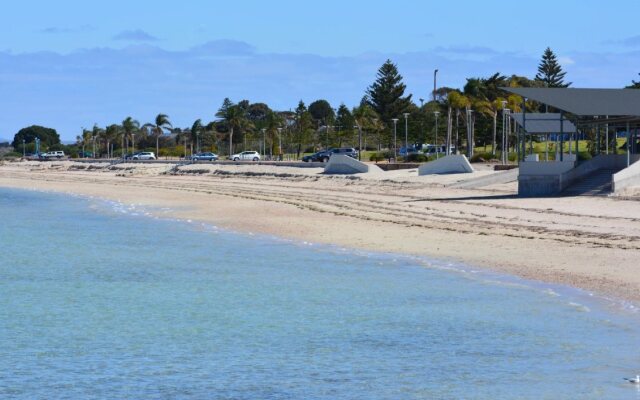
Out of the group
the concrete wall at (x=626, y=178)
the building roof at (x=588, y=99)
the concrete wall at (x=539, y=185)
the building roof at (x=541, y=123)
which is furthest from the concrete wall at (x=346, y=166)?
the concrete wall at (x=626, y=178)

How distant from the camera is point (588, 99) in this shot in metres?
46.4

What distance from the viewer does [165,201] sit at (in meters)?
61.6

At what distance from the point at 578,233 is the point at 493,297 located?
36.5 feet

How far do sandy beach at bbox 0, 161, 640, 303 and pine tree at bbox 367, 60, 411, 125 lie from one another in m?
58.0

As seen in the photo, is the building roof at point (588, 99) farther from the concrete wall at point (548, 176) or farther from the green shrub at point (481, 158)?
the green shrub at point (481, 158)

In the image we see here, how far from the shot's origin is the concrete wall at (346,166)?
72.2 meters

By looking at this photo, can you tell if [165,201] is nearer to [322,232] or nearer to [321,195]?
[321,195]

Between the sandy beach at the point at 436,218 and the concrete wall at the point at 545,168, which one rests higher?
the concrete wall at the point at 545,168

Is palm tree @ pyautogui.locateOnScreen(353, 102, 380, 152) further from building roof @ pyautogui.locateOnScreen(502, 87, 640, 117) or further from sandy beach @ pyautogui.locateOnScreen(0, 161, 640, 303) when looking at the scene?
building roof @ pyautogui.locateOnScreen(502, 87, 640, 117)

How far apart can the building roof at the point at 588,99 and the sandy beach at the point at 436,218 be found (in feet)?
13.9

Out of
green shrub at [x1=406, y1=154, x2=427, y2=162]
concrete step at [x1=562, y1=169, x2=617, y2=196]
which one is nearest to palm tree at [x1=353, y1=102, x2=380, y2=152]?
green shrub at [x1=406, y1=154, x2=427, y2=162]

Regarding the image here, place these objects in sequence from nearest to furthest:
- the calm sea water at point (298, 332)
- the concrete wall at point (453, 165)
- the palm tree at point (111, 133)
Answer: the calm sea water at point (298, 332) < the concrete wall at point (453, 165) < the palm tree at point (111, 133)

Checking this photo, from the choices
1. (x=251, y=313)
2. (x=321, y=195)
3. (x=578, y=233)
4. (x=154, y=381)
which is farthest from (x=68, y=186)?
(x=154, y=381)

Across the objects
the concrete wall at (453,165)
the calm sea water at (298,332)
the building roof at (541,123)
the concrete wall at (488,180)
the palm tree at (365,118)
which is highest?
the palm tree at (365,118)
